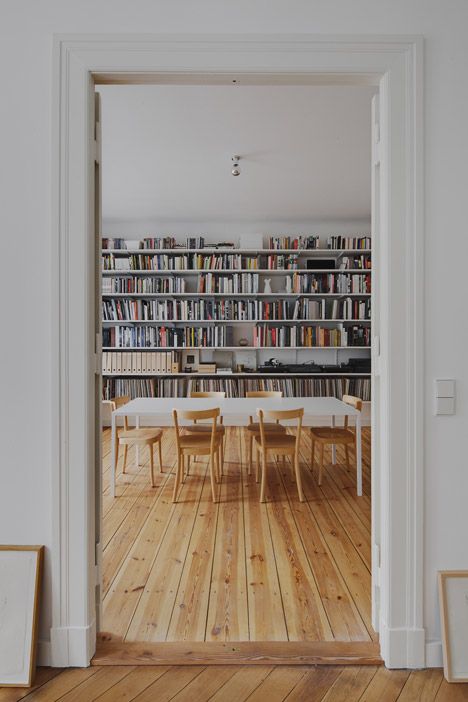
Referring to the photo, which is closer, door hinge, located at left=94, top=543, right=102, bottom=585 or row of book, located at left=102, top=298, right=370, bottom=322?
door hinge, located at left=94, top=543, right=102, bottom=585

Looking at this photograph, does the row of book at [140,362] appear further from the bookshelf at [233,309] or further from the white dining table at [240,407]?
the white dining table at [240,407]

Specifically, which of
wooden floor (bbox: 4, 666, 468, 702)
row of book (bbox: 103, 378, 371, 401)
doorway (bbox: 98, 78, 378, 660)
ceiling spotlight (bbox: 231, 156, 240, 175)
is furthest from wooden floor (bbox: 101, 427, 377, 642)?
ceiling spotlight (bbox: 231, 156, 240, 175)

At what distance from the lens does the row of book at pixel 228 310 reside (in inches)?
240

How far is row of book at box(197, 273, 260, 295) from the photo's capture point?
238 inches

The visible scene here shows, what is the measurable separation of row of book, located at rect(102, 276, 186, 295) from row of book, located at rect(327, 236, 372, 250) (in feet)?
7.53

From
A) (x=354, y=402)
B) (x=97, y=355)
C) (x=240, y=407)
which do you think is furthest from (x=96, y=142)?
(x=354, y=402)

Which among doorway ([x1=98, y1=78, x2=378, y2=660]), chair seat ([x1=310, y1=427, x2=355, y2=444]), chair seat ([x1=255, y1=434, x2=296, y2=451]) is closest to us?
doorway ([x1=98, y1=78, x2=378, y2=660])

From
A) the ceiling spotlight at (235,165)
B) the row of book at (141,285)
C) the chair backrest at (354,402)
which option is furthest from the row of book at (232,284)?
the chair backrest at (354,402)
